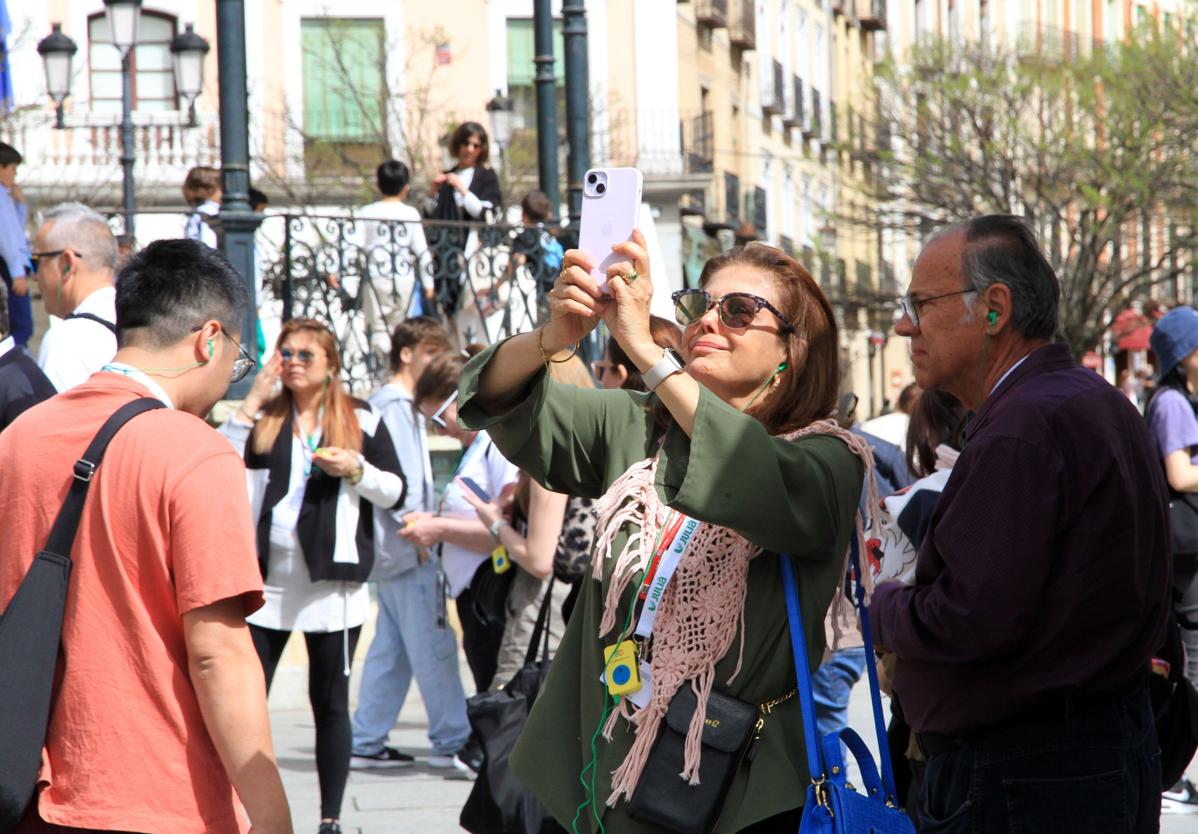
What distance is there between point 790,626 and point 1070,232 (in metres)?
31.9

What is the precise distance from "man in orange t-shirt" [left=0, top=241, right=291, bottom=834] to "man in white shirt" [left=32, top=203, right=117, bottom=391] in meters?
2.61

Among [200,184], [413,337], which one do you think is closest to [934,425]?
[413,337]

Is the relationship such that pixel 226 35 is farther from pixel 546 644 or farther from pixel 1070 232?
pixel 1070 232

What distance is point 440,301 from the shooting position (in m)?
12.9

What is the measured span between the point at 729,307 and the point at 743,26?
117 feet

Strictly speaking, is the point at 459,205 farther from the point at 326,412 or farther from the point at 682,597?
the point at 682,597

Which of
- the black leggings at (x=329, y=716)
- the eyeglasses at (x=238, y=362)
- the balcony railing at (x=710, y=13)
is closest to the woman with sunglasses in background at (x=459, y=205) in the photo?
the black leggings at (x=329, y=716)

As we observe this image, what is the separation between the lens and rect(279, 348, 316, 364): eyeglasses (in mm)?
7117

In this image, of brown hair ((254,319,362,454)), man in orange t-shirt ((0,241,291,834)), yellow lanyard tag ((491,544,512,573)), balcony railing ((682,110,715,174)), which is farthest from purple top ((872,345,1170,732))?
balcony railing ((682,110,715,174))

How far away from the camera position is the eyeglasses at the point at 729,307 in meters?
3.49

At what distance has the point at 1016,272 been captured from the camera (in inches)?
145

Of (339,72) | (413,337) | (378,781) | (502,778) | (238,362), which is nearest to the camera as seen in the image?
(238,362)

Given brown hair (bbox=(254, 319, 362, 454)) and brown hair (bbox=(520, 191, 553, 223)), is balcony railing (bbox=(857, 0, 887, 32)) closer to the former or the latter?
brown hair (bbox=(520, 191, 553, 223))

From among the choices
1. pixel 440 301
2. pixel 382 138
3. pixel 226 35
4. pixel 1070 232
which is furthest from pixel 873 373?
pixel 226 35
